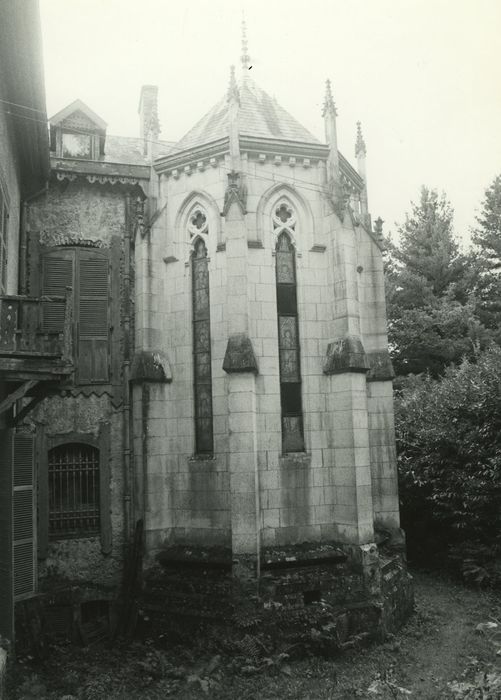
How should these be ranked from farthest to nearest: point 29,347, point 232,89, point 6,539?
point 232,89 < point 6,539 < point 29,347

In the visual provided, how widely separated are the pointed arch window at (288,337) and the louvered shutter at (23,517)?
5.19m

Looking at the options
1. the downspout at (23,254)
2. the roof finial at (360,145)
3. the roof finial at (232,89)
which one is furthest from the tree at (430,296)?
the downspout at (23,254)

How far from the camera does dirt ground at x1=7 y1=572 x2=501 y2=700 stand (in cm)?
941

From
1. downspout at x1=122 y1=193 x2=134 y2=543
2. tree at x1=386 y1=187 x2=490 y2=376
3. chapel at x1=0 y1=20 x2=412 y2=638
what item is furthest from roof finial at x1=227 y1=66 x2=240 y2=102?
tree at x1=386 y1=187 x2=490 y2=376

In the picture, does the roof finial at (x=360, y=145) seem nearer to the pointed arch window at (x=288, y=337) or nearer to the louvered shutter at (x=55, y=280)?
the pointed arch window at (x=288, y=337)

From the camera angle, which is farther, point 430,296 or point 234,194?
point 430,296

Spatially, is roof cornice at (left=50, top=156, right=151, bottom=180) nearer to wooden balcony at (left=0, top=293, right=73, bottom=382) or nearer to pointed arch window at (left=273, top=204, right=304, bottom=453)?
pointed arch window at (left=273, top=204, right=304, bottom=453)

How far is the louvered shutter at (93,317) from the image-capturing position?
43.6 feet

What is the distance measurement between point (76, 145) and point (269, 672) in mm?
12081

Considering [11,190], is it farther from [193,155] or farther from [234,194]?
[234,194]

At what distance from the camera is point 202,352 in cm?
1296

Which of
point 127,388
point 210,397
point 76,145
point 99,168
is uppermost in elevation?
point 76,145

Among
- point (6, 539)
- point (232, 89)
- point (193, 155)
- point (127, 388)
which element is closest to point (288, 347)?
point (127, 388)

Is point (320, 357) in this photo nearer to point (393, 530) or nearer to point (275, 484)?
point (275, 484)
